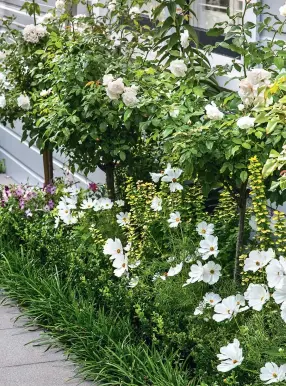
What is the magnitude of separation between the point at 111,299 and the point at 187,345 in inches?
29.4

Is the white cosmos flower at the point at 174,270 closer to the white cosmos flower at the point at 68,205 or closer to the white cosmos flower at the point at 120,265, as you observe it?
the white cosmos flower at the point at 120,265

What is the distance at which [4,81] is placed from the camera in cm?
767

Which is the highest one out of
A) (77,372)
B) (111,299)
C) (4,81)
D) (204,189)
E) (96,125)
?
(4,81)

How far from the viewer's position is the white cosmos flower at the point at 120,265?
219 inches

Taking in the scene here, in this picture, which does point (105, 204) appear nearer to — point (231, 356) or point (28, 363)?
point (28, 363)

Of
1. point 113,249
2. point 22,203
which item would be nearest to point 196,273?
point 113,249

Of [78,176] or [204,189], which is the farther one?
[78,176]

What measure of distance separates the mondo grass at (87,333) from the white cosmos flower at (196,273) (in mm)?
426

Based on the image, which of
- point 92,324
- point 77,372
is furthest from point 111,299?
point 77,372

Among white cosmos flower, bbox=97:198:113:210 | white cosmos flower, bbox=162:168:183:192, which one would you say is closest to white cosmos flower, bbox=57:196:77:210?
white cosmos flower, bbox=97:198:113:210

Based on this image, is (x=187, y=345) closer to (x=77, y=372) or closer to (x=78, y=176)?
(x=77, y=372)

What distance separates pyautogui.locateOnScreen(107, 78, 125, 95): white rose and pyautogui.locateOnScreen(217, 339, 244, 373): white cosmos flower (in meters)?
1.78

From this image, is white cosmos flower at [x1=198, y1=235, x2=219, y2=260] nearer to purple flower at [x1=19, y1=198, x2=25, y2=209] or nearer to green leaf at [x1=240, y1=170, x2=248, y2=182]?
green leaf at [x1=240, y1=170, x2=248, y2=182]

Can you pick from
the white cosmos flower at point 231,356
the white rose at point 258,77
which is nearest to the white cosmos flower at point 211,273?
the white cosmos flower at point 231,356
